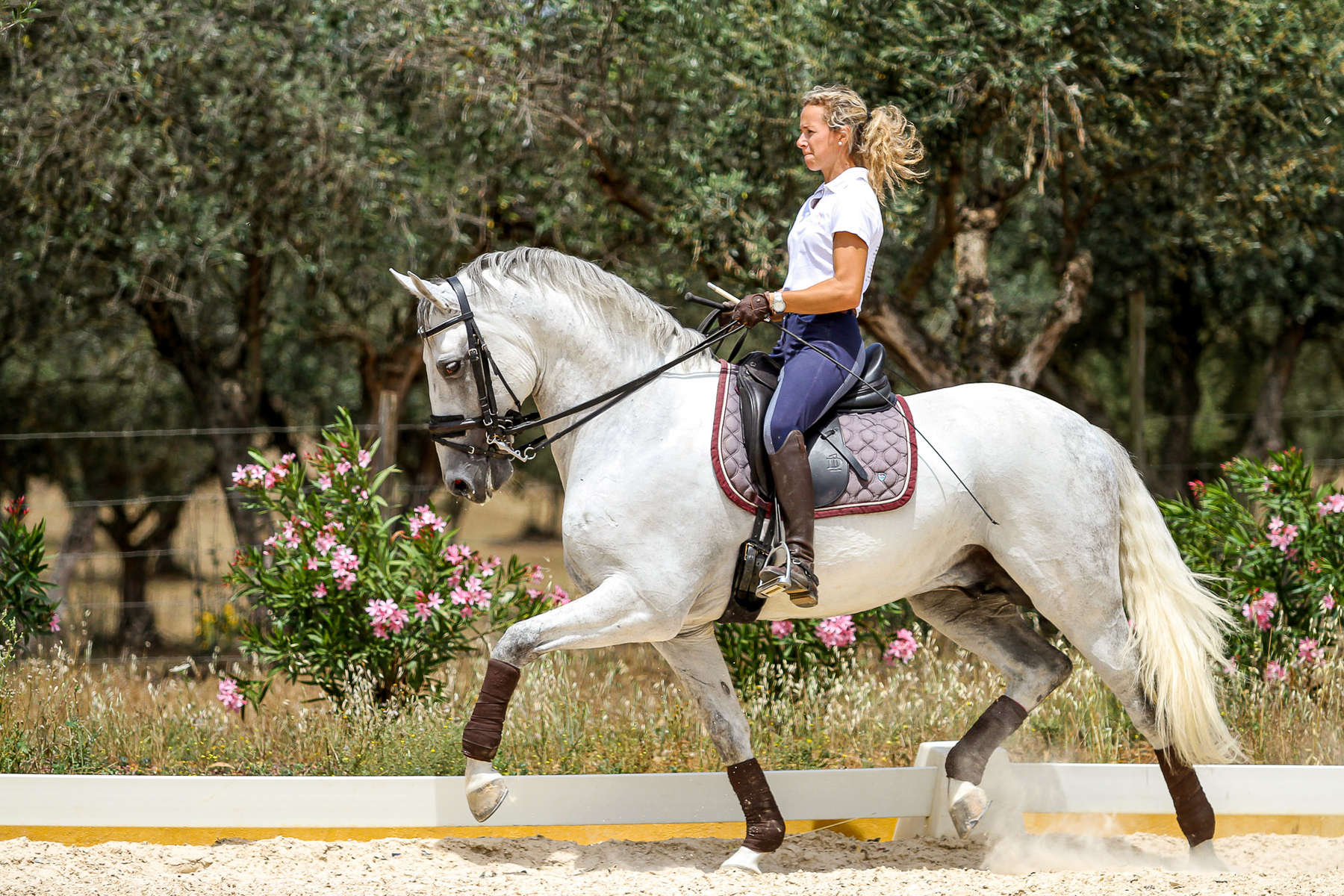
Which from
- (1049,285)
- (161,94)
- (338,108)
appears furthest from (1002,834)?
(1049,285)

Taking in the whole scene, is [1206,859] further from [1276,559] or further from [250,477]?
[250,477]

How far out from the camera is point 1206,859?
442cm

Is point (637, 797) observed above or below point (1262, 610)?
below

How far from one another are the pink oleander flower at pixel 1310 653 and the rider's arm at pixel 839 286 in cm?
305

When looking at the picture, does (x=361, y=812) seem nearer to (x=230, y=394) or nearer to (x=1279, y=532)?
(x=1279, y=532)

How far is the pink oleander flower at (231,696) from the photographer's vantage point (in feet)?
18.3

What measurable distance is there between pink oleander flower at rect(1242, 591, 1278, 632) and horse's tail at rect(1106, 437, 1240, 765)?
1207mm

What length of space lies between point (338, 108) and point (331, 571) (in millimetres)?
3824

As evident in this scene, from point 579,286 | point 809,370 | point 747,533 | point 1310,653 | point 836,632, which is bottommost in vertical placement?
point 1310,653

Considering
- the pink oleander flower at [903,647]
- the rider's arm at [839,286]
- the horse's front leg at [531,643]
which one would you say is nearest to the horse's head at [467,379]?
the horse's front leg at [531,643]

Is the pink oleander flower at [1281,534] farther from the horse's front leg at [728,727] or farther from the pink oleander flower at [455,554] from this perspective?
the pink oleander flower at [455,554]

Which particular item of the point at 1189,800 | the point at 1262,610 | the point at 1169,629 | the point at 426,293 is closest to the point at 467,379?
the point at 426,293

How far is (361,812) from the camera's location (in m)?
4.44

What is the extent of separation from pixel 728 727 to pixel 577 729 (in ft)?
3.77
